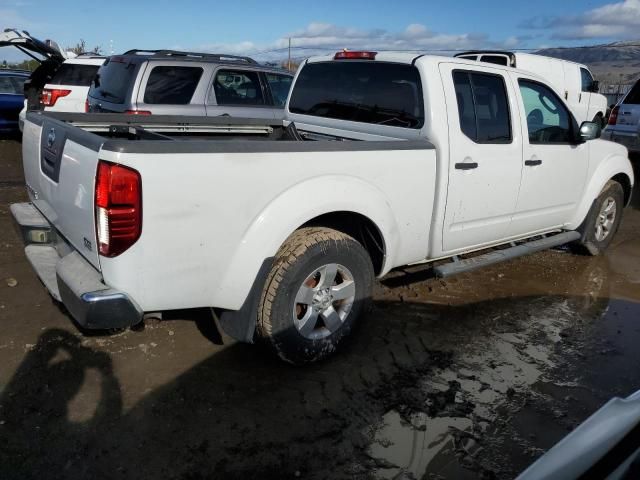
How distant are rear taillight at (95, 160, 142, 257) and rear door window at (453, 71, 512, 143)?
236 centimetres

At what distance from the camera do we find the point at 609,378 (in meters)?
3.43

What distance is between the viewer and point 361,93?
412 centimetres

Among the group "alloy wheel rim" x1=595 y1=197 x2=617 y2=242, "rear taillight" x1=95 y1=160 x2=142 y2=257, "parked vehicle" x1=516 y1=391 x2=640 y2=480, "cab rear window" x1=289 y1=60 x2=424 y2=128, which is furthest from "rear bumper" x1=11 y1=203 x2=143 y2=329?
"alloy wheel rim" x1=595 y1=197 x2=617 y2=242

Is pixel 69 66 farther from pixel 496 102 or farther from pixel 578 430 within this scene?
pixel 578 430

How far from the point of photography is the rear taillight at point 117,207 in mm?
2383

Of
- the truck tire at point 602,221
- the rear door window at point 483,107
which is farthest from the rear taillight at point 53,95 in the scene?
the truck tire at point 602,221

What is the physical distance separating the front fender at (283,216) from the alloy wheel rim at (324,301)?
355 mm

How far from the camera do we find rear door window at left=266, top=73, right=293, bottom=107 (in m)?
8.12

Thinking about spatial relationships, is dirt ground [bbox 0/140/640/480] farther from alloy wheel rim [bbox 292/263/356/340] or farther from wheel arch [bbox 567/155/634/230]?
wheel arch [bbox 567/155/634/230]

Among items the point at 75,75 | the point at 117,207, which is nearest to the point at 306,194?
the point at 117,207

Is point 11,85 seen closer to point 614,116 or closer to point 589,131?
point 589,131

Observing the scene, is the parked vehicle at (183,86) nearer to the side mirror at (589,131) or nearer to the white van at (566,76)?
the side mirror at (589,131)

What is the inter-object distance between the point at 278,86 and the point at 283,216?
5.88 m

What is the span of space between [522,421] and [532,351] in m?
0.92
